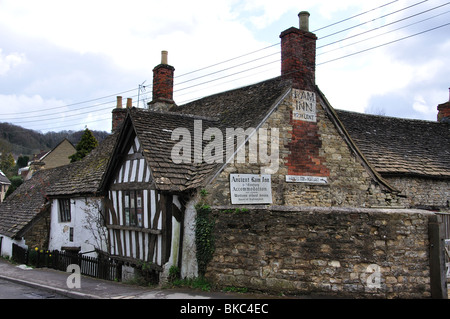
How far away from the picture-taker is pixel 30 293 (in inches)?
384

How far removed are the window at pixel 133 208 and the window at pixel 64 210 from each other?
5.57m

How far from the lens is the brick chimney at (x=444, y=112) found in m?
21.4

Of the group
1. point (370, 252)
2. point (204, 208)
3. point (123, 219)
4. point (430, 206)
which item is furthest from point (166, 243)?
point (430, 206)

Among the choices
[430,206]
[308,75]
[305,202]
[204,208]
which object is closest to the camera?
[204,208]

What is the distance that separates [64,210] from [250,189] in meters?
10.1

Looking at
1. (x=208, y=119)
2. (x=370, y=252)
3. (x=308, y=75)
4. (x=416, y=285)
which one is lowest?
(x=416, y=285)

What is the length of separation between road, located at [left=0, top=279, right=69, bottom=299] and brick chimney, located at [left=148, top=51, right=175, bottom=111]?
1081cm

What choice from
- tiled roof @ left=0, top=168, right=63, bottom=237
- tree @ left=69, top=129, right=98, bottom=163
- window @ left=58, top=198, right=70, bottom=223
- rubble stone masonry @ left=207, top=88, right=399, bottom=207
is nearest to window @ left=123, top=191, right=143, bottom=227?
rubble stone masonry @ left=207, top=88, right=399, bottom=207

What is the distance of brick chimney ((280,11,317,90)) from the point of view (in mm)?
11727

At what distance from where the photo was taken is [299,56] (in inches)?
465

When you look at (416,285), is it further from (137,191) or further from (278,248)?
(137,191)

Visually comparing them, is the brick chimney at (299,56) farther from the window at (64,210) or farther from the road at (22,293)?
the window at (64,210)

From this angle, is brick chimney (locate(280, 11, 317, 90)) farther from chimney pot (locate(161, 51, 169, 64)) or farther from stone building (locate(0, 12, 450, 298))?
chimney pot (locate(161, 51, 169, 64))

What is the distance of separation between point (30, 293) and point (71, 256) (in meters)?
4.20
